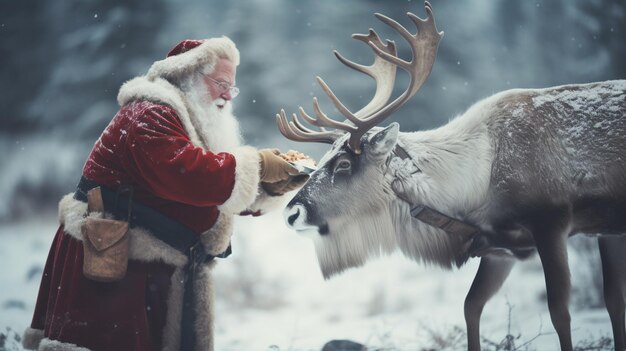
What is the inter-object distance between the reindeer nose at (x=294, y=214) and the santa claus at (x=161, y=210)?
139 mm

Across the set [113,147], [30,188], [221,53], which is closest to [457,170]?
[221,53]

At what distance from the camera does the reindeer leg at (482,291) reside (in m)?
2.74

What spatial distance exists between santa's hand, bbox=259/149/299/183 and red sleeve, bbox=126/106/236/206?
9.1 inches

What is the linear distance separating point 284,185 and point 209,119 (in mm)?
450

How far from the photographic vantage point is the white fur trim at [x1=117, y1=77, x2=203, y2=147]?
7.88 ft

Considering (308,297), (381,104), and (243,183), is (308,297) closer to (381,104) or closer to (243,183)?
(381,104)

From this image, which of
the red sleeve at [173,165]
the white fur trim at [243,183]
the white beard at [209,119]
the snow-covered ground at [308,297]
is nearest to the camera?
the red sleeve at [173,165]

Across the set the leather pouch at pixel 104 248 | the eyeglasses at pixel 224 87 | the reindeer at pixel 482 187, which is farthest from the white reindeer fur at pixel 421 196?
the leather pouch at pixel 104 248

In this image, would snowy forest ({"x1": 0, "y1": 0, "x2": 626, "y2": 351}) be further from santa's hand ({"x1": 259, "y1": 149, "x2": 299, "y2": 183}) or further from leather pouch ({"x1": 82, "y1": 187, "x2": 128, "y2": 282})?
leather pouch ({"x1": 82, "y1": 187, "x2": 128, "y2": 282})

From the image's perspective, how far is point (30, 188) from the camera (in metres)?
4.53

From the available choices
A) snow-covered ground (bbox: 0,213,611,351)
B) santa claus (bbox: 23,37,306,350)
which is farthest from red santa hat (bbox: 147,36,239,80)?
snow-covered ground (bbox: 0,213,611,351)

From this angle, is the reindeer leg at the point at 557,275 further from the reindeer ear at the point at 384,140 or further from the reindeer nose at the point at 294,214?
the reindeer nose at the point at 294,214

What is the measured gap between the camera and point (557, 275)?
2.39 meters

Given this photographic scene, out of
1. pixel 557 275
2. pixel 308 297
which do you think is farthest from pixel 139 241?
pixel 308 297
